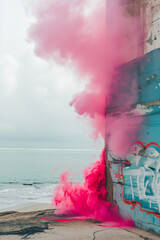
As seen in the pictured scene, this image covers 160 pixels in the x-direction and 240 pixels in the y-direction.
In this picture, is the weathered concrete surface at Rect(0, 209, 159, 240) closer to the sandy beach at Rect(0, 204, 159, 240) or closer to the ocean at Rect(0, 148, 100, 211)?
the sandy beach at Rect(0, 204, 159, 240)

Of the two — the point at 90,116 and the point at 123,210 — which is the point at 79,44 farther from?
the point at 123,210

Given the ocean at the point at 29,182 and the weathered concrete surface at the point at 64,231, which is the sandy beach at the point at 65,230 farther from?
the ocean at the point at 29,182

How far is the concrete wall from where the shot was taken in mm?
5602

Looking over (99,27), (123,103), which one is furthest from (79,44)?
(123,103)

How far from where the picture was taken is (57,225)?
6.46 m

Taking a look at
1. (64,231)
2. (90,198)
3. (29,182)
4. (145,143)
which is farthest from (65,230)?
(29,182)

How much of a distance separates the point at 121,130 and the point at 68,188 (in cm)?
288

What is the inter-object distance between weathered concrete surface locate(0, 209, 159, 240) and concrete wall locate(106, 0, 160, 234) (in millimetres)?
468

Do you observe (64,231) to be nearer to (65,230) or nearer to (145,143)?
(65,230)

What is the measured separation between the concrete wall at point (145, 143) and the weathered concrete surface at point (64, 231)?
1.54ft

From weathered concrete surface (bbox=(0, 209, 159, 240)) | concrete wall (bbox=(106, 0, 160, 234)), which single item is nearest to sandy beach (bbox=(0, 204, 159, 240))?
weathered concrete surface (bbox=(0, 209, 159, 240))

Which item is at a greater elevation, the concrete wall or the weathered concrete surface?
the concrete wall

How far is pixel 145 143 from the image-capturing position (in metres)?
5.95

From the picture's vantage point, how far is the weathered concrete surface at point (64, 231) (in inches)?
213
